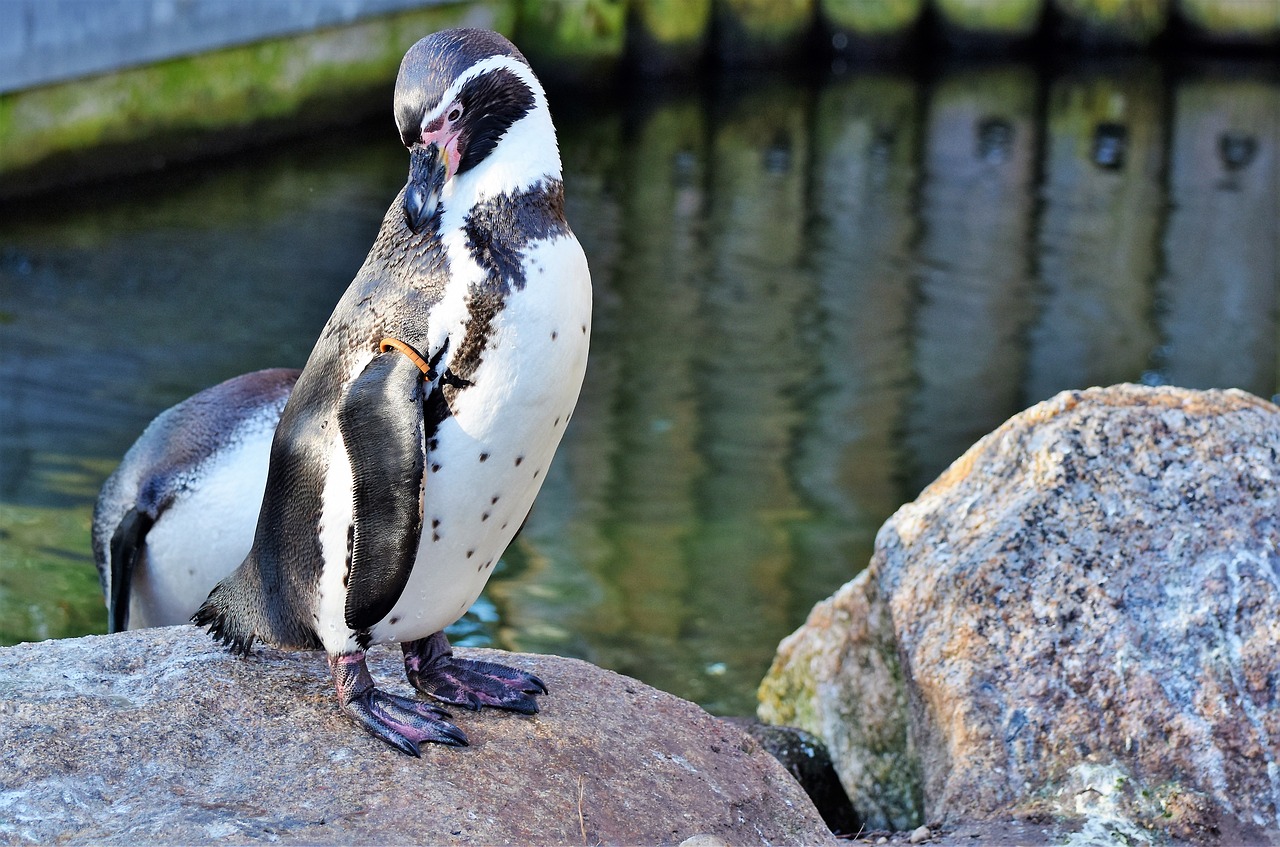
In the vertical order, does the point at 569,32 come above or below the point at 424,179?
below

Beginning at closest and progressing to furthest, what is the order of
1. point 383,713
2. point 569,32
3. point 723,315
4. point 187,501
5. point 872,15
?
point 383,713 → point 187,501 → point 723,315 → point 569,32 → point 872,15

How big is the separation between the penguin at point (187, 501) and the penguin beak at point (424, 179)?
5.14 feet

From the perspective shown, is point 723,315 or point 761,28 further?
point 761,28

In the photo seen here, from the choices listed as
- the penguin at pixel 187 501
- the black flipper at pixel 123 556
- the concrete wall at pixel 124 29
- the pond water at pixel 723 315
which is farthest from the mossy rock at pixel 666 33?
the black flipper at pixel 123 556

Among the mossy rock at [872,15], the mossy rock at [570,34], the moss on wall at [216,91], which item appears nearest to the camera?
the moss on wall at [216,91]

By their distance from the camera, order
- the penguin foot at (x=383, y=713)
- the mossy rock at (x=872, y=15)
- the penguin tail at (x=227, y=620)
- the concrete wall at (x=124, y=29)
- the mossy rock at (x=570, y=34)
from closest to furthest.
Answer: the penguin foot at (x=383, y=713) < the penguin tail at (x=227, y=620) < the concrete wall at (x=124, y=29) < the mossy rock at (x=570, y=34) < the mossy rock at (x=872, y=15)

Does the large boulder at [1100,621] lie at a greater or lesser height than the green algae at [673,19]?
lesser

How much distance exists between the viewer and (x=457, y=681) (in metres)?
3.16

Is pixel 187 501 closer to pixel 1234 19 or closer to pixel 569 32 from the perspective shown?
pixel 569 32

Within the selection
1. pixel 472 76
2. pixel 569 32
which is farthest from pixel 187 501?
pixel 569 32

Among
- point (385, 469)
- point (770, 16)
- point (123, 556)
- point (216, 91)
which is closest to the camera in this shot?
point (385, 469)

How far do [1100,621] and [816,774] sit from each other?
905 mm

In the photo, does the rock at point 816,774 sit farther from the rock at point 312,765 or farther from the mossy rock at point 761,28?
the mossy rock at point 761,28

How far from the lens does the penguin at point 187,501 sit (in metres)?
4.15
